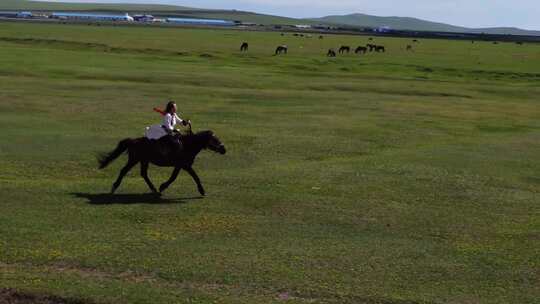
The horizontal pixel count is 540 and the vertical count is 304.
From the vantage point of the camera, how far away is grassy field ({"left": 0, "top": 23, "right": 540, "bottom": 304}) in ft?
38.4

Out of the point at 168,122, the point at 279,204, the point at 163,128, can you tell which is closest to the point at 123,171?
the point at 163,128

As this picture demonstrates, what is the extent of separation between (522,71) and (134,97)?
144ft

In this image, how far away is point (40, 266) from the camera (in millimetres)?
11961

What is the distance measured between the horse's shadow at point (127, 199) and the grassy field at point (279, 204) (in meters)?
0.07

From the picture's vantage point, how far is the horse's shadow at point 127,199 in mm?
16109

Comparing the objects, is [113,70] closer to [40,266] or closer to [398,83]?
[398,83]

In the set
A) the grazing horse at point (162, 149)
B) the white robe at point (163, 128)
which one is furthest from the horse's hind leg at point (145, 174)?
the white robe at point (163, 128)

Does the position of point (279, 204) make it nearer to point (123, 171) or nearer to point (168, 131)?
point (168, 131)

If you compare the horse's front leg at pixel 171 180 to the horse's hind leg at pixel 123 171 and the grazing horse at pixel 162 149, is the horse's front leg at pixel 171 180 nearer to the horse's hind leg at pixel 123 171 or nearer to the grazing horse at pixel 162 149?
the grazing horse at pixel 162 149

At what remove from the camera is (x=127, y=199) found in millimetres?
16453

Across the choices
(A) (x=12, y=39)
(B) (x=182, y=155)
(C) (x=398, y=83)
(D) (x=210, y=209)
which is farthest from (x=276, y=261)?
(A) (x=12, y=39)

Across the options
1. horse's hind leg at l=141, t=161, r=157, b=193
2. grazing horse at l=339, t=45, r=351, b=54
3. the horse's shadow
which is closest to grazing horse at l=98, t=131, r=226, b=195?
horse's hind leg at l=141, t=161, r=157, b=193

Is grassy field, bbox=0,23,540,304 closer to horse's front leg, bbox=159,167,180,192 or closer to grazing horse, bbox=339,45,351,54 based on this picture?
horse's front leg, bbox=159,167,180,192

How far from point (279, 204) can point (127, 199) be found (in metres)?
3.41
